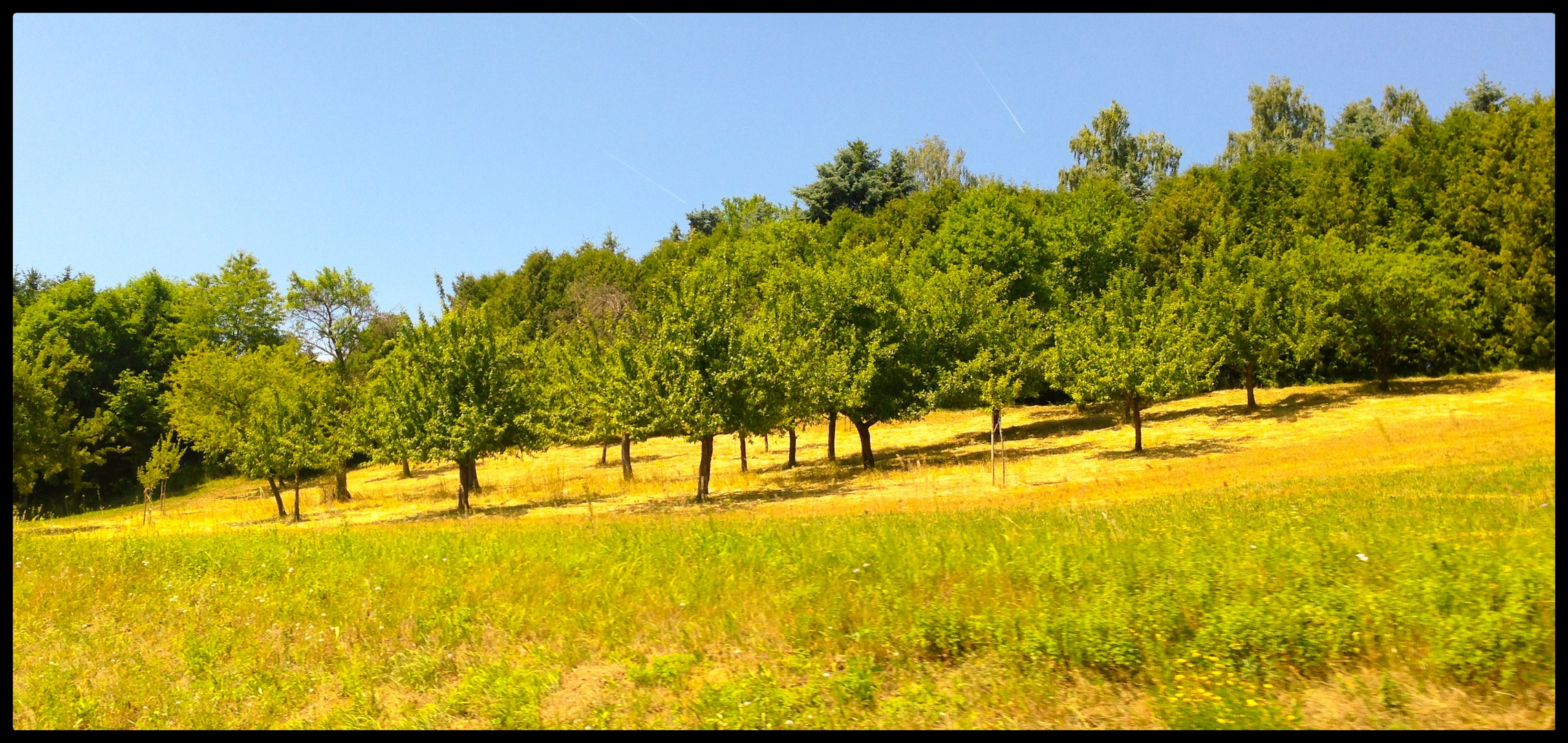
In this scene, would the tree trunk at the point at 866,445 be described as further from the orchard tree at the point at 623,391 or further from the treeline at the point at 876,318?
the orchard tree at the point at 623,391

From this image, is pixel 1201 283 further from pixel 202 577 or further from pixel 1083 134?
pixel 202 577

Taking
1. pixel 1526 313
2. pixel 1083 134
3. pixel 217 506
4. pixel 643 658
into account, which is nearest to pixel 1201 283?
pixel 1526 313

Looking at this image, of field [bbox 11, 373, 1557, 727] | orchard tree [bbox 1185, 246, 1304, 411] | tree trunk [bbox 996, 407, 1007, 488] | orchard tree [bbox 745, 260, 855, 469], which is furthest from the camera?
orchard tree [bbox 1185, 246, 1304, 411]

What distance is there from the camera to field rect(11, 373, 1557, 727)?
6004mm

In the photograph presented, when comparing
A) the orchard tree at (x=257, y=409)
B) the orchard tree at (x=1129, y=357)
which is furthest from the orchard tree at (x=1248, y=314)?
the orchard tree at (x=257, y=409)

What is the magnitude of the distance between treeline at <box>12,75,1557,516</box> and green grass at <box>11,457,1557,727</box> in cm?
1818

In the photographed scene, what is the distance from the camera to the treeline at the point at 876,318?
30.6m

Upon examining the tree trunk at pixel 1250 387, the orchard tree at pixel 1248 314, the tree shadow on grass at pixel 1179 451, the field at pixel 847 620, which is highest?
the orchard tree at pixel 1248 314

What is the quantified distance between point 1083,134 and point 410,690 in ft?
274

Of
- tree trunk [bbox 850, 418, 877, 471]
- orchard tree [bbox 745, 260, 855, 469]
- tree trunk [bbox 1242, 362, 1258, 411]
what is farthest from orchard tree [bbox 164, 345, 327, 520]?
tree trunk [bbox 1242, 362, 1258, 411]

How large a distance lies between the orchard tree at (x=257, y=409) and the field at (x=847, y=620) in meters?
20.5

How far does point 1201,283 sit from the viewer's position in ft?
168

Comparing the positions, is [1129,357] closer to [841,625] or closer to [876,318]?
[876,318]

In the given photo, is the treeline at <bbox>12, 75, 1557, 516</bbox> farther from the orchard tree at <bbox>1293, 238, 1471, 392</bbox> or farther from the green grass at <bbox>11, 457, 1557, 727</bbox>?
the green grass at <bbox>11, 457, 1557, 727</bbox>
